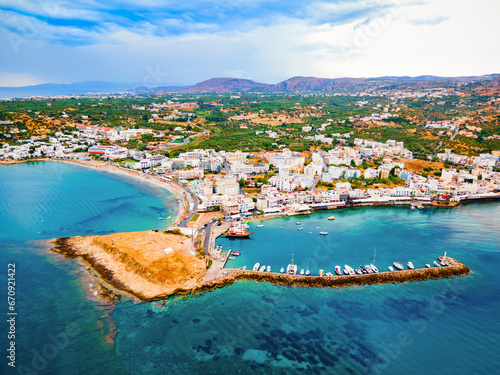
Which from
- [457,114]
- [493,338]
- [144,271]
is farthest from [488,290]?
[457,114]

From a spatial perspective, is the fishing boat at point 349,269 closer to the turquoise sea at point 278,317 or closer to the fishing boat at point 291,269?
the turquoise sea at point 278,317

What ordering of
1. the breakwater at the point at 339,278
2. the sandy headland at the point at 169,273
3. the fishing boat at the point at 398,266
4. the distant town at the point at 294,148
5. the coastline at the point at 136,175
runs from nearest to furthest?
the sandy headland at the point at 169,273
the breakwater at the point at 339,278
the fishing boat at the point at 398,266
the coastline at the point at 136,175
the distant town at the point at 294,148

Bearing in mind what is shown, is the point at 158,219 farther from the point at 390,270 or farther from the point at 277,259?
the point at 390,270

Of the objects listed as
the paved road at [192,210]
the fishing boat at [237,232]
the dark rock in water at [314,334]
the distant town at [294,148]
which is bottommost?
the dark rock in water at [314,334]

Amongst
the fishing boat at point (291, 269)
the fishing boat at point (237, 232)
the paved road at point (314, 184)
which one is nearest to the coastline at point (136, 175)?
the fishing boat at point (237, 232)

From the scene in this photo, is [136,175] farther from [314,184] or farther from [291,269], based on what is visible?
[291,269]

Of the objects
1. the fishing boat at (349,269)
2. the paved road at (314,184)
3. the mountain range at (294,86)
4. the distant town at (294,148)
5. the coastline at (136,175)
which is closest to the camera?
the fishing boat at (349,269)

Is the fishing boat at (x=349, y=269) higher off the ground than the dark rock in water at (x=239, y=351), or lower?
higher

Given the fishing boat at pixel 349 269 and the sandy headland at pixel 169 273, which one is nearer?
the sandy headland at pixel 169 273

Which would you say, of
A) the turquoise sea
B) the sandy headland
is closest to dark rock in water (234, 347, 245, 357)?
the turquoise sea
